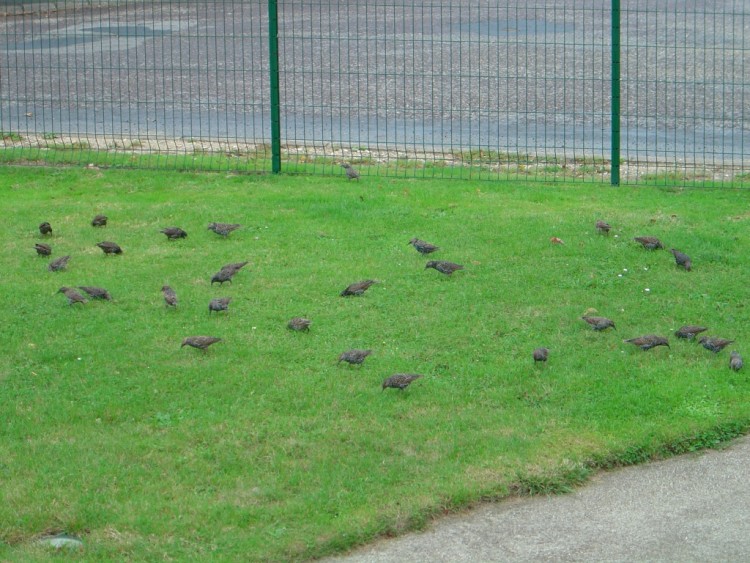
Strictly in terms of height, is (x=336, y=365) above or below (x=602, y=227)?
below

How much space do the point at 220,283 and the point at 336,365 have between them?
2153 millimetres

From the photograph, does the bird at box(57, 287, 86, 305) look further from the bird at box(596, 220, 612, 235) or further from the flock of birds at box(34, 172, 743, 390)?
the bird at box(596, 220, 612, 235)

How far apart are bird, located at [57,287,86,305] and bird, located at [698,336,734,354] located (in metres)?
4.86

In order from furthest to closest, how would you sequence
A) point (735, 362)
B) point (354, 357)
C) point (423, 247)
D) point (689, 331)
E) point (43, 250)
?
1. point (43, 250)
2. point (423, 247)
3. point (689, 331)
4. point (354, 357)
5. point (735, 362)

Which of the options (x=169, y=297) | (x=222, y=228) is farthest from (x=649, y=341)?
(x=222, y=228)

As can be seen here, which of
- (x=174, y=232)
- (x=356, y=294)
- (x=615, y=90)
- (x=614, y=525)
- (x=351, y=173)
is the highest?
(x=615, y=90)

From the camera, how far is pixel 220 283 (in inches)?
395

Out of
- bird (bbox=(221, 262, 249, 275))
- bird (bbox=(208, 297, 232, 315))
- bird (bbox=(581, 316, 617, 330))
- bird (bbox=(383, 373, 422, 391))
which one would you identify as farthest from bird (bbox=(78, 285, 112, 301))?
bird (bbox=(581, 316, 617, 330))

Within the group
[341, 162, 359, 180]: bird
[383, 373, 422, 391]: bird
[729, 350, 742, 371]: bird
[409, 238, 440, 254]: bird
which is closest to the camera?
[383, 373, 422, 391]: bird

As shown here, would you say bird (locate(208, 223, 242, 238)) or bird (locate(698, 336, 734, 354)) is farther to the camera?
bird (locate(208, 223, 242, 238))

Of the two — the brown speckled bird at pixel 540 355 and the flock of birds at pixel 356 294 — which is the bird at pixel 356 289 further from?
the brown speckled bird at pixel 540 355

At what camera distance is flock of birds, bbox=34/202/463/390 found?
816 centimetres

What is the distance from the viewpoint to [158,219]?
12156 mm

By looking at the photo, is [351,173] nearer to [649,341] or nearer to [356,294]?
[356,294]
